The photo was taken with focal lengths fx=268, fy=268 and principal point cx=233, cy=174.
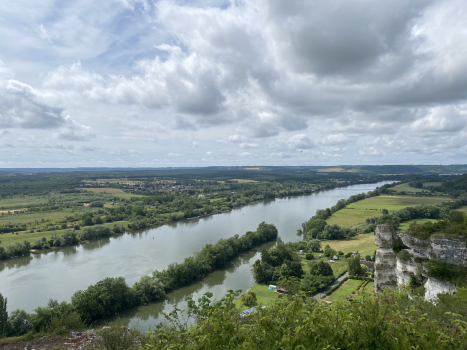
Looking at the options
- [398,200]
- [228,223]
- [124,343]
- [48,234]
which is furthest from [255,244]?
[398,200]

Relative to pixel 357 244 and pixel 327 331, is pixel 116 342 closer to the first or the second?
pixel 327 331

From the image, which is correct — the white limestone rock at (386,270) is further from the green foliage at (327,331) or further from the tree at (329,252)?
the tree at (329,252)

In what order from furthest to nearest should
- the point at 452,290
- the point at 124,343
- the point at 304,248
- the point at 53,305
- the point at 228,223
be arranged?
1. the point at 228,223
2. the point at 304,248
3. the point at 53,305
4. the point at 452,290
5. the point at 124,343

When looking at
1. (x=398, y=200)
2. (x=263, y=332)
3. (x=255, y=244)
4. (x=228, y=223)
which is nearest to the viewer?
(x=263, y=332)

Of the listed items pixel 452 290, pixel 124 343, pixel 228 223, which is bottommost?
pixel 228 223

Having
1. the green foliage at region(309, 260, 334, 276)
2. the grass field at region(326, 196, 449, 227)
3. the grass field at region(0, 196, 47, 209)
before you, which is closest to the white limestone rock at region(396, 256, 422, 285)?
the green foliage at region(309, 260, 334, 276)

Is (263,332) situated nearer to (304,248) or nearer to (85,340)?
(85,340)

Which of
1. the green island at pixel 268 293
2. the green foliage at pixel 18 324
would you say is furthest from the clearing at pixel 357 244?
the green foliage at pixel 18 324
